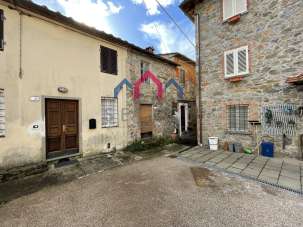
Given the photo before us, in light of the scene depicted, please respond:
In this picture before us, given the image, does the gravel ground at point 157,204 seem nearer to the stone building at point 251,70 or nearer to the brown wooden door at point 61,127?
the brown wooden door at point 61,127

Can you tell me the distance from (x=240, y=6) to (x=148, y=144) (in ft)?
25.3

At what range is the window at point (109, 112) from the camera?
7496 millimetres

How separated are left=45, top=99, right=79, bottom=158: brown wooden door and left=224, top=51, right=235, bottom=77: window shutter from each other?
22.5ft

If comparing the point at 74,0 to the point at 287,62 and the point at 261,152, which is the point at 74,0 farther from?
the point at 261,152

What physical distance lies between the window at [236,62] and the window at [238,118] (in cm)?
152

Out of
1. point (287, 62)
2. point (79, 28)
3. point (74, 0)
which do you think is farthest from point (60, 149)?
point (287, 62)

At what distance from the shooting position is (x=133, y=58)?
8609mm

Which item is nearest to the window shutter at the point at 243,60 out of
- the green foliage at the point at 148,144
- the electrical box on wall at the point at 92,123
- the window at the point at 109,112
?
the green foliage at the point at 148,144

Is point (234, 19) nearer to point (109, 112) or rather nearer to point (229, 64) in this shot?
point (229, 64)

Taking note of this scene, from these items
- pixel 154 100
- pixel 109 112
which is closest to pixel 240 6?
pixel 154 100

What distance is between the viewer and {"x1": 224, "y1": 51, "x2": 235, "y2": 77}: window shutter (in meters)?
7.61

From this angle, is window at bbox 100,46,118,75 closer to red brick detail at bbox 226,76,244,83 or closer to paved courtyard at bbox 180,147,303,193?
paved courtyard at bbox 180,147,303,193

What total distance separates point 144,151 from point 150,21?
7477 millimetres

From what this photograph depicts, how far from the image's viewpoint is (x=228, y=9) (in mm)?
7664
